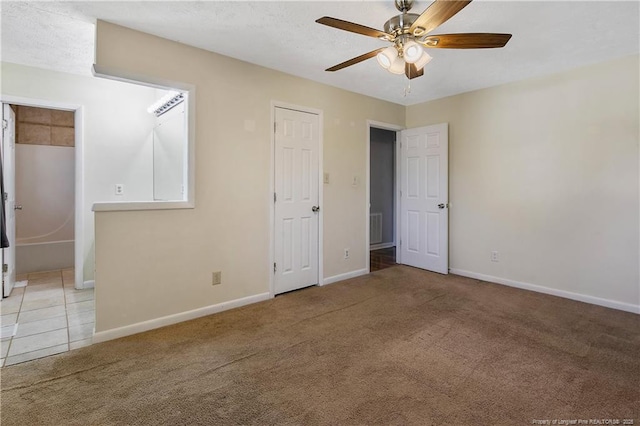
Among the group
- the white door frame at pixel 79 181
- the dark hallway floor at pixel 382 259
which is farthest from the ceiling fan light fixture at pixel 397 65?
the white door frame at pixel 79 181

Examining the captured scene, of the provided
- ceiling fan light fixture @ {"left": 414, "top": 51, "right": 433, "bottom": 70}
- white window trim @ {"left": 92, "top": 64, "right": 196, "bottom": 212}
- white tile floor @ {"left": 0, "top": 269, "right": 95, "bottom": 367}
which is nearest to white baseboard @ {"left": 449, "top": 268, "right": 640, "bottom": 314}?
ceiling fan light fixture @ {"left": 414, "top": 51, "right": 433, "bottom": 70}

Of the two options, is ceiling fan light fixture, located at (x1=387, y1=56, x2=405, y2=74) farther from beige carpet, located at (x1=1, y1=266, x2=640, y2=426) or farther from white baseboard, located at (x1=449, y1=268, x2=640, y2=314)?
white baseboard, located at (x1=449, y1=268, x2=640, y2=314)

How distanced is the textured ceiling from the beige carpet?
2.47 meters

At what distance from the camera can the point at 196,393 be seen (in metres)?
1.85

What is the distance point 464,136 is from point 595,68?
Result: 143cm

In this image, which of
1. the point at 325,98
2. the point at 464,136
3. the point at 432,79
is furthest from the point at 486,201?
the point at 325,98

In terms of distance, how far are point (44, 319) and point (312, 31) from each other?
11.4 ft

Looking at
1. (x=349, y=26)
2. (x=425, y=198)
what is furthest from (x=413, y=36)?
(x=425, y=198)

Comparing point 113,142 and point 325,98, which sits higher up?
point 325,98

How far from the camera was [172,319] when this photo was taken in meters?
2.82

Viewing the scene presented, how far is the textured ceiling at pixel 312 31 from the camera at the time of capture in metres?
2.24

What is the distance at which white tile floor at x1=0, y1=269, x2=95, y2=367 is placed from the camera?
92.8 inches

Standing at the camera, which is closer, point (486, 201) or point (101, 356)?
point (101, 356)

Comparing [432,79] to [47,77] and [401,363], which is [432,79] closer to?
[401,363]
